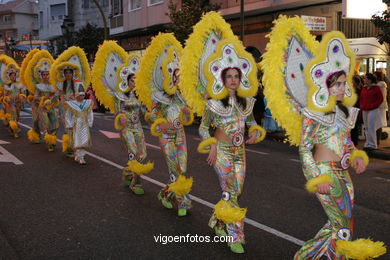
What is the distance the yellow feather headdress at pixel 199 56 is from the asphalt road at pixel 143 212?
149 centimetres

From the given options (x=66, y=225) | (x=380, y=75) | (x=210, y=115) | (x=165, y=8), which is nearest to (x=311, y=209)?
(x=210, y=115)

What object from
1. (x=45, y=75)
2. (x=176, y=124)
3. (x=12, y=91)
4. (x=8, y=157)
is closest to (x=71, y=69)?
(x=45, y=75)

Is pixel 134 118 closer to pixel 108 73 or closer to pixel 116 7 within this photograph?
pixel 108 73

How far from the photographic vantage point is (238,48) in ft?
16.1

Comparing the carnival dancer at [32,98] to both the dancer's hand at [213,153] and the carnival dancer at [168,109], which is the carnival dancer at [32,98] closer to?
the carnival dancer at [168,109]

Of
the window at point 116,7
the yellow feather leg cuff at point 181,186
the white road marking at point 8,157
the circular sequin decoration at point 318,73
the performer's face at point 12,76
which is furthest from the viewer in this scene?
the window at point 116,7

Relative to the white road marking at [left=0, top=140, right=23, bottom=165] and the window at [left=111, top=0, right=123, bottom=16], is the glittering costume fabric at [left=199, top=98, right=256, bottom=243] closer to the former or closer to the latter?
the white road marking at [left=0, top=140, right=23, bottom=165]

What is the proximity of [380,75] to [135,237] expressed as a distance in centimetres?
895

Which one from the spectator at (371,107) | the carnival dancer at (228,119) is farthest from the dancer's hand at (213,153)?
the spectator at (371,107)

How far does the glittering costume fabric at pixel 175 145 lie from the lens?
5996mm

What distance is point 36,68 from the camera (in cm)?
1173

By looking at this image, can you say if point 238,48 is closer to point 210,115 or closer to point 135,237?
point 210,115

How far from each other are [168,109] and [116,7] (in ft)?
96.9

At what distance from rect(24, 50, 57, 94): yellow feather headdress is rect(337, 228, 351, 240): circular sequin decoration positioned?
379 inches
